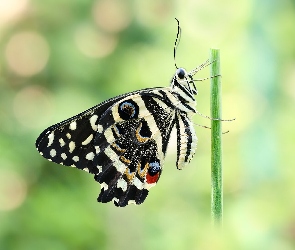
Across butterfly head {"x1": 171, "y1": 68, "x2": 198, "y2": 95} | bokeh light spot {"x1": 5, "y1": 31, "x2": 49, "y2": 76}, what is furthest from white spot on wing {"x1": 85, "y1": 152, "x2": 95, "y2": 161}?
bokeh light spot {"x1": 5, "y1": 31, "x2": 49, "y2": 76}

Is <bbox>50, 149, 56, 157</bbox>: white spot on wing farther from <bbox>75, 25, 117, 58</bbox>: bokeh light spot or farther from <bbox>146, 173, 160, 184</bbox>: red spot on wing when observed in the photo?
<bbox>75, 25, 117, 58</bbox>: bokeh light spot

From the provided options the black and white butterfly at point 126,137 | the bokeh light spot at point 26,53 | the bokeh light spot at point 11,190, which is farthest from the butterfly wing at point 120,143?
the bokeh light spot at point 26,53

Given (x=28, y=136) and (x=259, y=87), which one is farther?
(x=28, y=136)

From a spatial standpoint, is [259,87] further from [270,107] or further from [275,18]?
[275,18]

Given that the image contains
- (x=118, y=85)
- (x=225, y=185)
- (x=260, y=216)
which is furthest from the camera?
(x=118, y=85)

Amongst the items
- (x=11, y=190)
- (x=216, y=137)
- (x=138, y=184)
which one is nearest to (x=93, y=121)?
(x=138, y=184)

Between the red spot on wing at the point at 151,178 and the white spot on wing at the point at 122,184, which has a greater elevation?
the white spot on wing at the point at 122,184

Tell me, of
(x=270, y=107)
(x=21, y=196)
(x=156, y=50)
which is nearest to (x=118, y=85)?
(x=156, y=50)

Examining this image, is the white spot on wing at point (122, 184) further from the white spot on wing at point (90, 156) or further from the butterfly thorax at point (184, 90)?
the butterfly thorax at point (184, 90)
